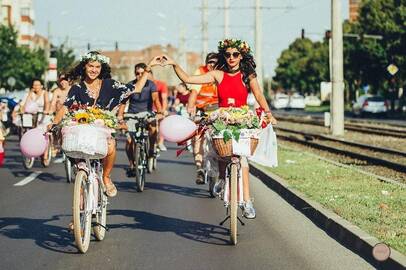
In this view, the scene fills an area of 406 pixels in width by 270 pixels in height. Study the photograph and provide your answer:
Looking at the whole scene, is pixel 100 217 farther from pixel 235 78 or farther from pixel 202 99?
pixel 202 99

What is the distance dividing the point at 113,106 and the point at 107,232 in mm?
1425

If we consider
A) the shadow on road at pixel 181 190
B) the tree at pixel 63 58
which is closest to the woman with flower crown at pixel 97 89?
the shadow on road at pixel 181 190

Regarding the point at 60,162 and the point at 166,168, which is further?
the point at 60,162

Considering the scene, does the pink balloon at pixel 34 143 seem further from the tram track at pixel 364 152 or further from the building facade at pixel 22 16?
the building facade at pixel 22 16

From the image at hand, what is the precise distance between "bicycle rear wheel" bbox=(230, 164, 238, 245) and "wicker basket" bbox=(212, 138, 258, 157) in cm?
14

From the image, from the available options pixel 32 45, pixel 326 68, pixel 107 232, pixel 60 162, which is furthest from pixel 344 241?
pixel 32 45

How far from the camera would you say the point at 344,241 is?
973cm

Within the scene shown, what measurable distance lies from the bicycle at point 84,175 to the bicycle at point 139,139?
5606mm

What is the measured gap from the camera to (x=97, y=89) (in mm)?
9945

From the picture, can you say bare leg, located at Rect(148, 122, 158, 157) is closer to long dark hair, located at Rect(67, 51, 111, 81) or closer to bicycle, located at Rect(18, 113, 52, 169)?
bicycle, located at Rect(18, 113, 52, 169)

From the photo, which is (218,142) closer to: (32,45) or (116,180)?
(116,180)

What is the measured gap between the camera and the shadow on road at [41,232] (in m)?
9.59

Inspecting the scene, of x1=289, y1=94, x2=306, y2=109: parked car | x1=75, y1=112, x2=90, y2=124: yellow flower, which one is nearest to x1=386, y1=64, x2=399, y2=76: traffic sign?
x1=289, y1=94, x2=306, y2=109: parked car

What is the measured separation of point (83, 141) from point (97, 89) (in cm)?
104
